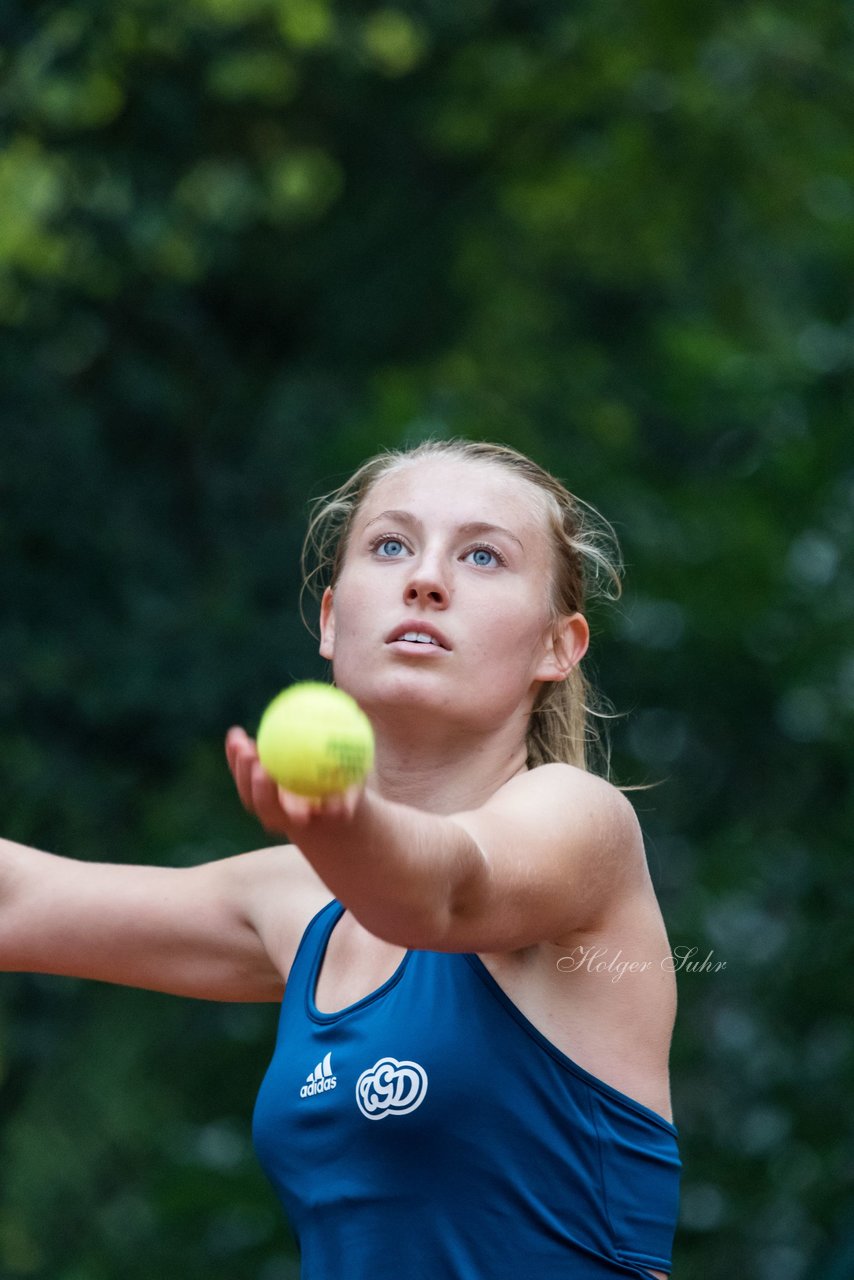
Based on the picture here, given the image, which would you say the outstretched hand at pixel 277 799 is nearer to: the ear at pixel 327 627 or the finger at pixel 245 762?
the finger at pixel 245 762

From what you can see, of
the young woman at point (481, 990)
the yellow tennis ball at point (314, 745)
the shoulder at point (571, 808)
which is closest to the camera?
the yellow tennis ball at point (314, 745)

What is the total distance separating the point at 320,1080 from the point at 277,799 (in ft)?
2.49

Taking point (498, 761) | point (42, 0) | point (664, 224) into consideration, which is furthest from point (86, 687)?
point (498, 761)

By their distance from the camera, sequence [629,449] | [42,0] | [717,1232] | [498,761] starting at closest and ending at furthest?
[498,761], [42,0], [717,1232], [629,449]

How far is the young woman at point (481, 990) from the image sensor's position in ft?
6.67

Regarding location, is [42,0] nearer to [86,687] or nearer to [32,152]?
[32,152]

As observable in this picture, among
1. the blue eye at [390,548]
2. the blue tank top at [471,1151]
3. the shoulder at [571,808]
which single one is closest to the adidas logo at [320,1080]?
the blue tank top at [471,1151]

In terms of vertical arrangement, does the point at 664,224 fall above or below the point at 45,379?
above

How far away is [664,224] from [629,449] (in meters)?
1.60

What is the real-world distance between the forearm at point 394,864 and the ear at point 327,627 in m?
0.84

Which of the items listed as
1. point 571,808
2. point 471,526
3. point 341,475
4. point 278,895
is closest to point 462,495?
point 471,526

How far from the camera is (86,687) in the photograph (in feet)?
21.7

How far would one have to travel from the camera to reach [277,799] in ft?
5.03

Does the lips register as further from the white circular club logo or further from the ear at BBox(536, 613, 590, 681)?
the white circular club logo
